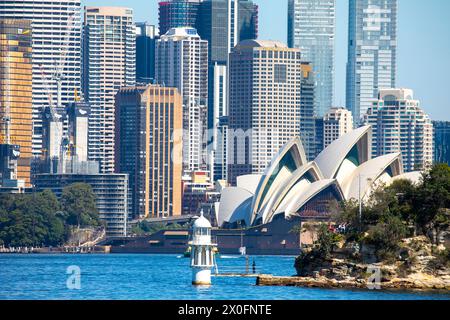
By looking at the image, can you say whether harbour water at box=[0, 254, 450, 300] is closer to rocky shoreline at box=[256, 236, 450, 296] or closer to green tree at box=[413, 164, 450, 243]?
rocky shoreline at box=[256, 236, 450, 296]

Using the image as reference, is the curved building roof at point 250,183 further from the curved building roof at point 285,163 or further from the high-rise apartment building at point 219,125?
the high-rise apartment building at point 219,125

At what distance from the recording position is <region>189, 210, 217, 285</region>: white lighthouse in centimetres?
3647

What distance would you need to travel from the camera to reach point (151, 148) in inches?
6152

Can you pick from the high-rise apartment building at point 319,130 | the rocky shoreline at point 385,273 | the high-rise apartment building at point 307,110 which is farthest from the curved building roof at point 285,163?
the high-rise apartment building at point 319,130

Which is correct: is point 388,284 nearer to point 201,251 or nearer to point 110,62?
point 201,251

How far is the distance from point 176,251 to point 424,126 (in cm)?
6822

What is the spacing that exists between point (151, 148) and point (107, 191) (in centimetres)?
2094

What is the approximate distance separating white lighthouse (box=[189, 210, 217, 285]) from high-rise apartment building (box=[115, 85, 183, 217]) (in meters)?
114

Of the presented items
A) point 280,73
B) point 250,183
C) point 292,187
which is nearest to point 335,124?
point 280,73

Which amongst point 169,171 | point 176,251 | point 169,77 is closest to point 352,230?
point 176,251

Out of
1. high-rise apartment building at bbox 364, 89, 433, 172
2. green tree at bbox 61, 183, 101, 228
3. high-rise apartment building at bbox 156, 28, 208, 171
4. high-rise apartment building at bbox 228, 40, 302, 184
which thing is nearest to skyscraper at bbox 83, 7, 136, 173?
high-rise apartment building at bbox 156, 28, 208, 171

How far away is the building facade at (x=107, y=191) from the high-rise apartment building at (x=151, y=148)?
14.7 metres

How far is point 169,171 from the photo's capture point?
154750mm

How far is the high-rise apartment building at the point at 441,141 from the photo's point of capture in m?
165
